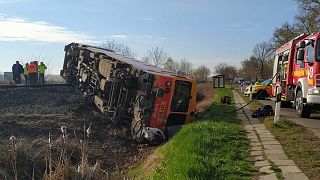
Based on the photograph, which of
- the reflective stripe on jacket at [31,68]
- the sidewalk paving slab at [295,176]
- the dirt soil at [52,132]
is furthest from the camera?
the reflective stripe on jacket at [31,68]

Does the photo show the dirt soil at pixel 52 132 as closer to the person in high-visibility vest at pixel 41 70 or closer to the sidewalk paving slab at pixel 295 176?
the sidewalk paving slab at pixel 295 176

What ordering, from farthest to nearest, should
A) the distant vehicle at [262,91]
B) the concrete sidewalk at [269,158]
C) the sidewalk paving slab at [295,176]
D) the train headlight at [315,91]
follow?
the distant vehicle at [262,91] < the train headlight at [315,91] < the concrete sidewalk at [269,158] < the sidewalk paving slab at [295,176]

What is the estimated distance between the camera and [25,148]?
929cm

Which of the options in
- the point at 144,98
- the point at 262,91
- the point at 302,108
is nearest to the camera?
the point at 144,98

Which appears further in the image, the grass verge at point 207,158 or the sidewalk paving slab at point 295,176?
the grass verge at point 207,158

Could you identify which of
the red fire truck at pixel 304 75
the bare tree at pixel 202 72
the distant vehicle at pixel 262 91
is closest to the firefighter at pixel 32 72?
the distant vehicle at pixel 262 91

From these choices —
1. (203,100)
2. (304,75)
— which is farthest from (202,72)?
(304,75)

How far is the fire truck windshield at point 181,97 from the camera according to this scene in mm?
13722

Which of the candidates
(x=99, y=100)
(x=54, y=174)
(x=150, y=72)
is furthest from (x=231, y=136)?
(x=99, y=100)

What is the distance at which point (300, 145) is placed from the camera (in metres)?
8.77

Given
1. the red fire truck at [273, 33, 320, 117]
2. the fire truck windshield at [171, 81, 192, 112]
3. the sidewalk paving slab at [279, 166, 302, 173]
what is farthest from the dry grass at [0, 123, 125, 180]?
the red fire truck at [273, 33, 320, 117]

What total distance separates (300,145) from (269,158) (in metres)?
1.38

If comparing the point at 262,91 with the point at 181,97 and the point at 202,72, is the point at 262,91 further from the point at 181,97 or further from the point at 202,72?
the point at 202,72

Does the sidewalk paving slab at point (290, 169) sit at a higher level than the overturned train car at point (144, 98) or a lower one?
lower
